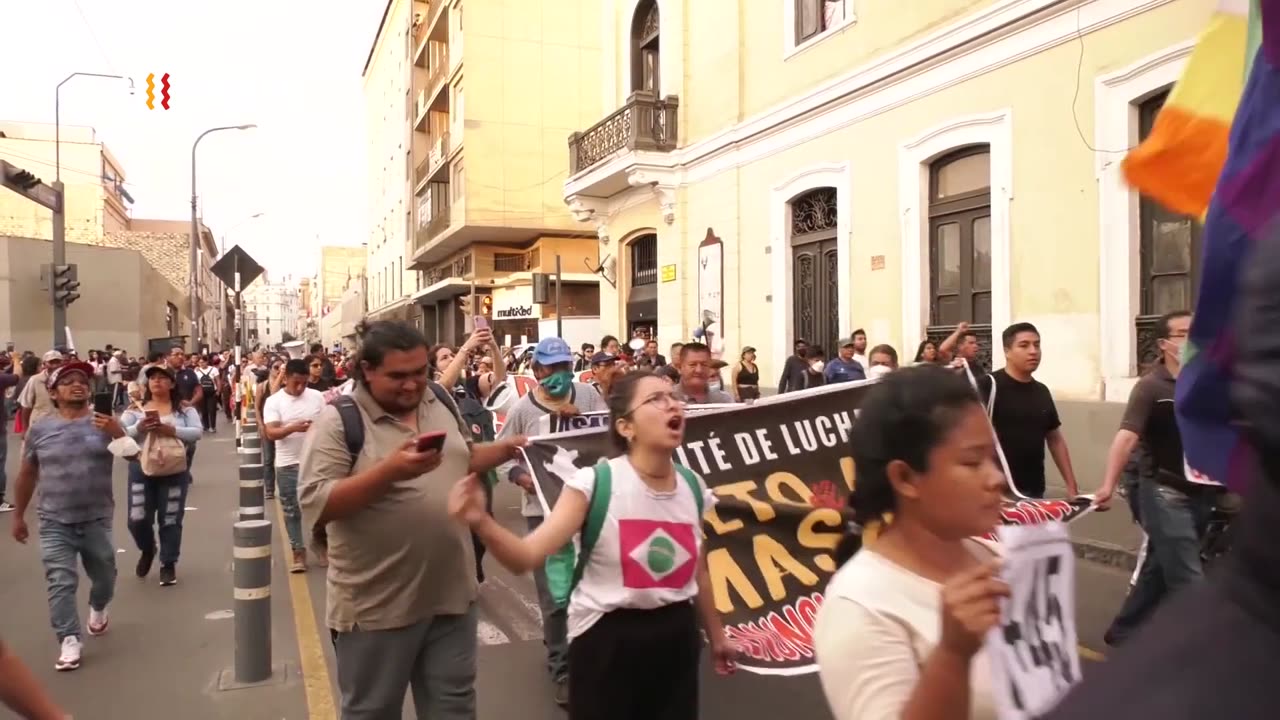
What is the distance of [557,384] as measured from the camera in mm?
6133

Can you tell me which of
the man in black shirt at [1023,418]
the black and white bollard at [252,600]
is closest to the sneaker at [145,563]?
the black and white bollard at [252,600]

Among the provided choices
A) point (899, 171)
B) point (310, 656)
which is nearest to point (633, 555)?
point (310, 656)

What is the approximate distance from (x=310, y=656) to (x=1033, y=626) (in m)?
5.25

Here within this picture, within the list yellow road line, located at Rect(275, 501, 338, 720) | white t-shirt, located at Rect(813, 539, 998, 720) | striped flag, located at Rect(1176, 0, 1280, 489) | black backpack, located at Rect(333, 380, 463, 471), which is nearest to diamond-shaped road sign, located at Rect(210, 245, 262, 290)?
yellow road line, located at Rect(275, 501, 338, 720)

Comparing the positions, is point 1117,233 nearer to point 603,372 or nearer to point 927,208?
point 927,208

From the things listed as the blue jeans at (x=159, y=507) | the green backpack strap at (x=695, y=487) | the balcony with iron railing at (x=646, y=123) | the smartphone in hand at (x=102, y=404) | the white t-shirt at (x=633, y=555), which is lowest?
the blue jeans at (x=159, y=507)

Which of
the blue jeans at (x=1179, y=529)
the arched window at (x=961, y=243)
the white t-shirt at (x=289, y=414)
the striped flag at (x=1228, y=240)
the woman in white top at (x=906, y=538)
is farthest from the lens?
the arched window at (x=961, y=243)

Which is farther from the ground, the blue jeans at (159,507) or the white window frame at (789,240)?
the white window frame at (789,240)

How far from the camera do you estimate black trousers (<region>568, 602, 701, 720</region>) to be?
10.2ft

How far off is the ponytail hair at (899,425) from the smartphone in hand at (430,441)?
4.24ft

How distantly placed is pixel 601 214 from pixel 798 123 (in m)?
7.86

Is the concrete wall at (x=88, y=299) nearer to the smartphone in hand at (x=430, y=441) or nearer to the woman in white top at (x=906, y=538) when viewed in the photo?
the smartphone in hand at (x=430, y=441)

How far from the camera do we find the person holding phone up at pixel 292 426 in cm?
833

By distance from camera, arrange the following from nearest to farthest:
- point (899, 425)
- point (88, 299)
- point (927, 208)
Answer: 1. point (899, 425)
2. point (927, 208)
3. point (88, 299)
